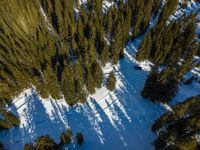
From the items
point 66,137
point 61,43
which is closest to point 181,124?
point 66,137

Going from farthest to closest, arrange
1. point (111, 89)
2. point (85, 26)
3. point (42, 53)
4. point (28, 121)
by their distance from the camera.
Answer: point (85, 26)
point (42, 53)
point (111, 89)
point (28, 121)

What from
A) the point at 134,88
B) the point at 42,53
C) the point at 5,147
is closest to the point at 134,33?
the point at 134,88

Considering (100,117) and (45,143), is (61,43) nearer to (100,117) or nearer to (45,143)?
(100,117)

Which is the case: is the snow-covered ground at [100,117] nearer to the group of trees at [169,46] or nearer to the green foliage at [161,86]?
the green foliage at [161,86]

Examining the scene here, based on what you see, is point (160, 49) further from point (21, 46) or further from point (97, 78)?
point (21, 46)

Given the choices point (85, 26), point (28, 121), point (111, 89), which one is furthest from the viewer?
point (85, 26)

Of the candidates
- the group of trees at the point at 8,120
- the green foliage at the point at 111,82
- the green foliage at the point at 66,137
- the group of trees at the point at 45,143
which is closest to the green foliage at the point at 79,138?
the green foliage at the point at 66,137
